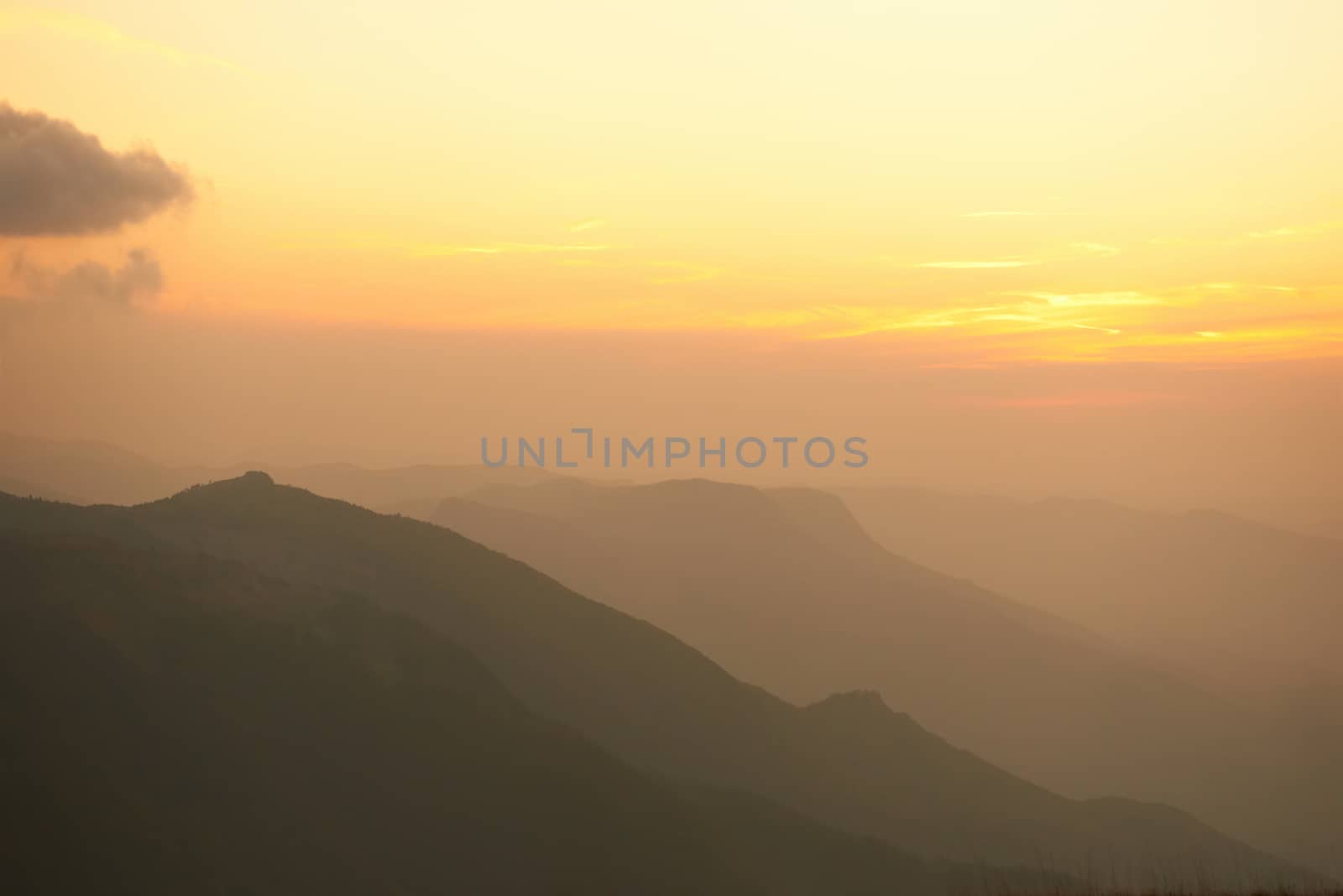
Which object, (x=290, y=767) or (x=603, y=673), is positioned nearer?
(x=290, y=767)

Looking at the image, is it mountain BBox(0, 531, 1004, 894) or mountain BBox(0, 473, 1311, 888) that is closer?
mountain BBox(0, 531, 1004, 894)

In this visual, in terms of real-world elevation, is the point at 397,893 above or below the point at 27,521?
below

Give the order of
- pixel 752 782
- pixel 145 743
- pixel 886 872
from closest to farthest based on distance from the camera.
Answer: pixel 145 743 → pixel 886 872 → pixel 752 782

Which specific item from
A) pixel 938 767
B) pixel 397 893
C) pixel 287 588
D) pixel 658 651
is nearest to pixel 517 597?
pixel 658 651

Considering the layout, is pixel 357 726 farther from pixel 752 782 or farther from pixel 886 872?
pixel 886 872

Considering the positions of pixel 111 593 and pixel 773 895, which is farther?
pixel 773 895
